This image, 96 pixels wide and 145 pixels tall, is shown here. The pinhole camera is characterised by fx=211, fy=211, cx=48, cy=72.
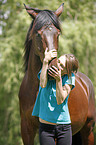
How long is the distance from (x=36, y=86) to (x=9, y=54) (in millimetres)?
3640

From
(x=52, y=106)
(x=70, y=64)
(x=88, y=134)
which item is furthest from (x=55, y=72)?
(x=88, y=134)

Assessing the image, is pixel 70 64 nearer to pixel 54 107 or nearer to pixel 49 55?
pixel 49 55

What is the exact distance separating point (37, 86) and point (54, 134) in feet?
Result: 2.57

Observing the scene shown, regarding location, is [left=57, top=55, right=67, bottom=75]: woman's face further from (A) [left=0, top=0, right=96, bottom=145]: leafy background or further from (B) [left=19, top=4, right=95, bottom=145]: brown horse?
(A) [left=0, top=0, right=96, bottom=145]: leafy background

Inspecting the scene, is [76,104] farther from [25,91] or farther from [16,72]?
[16,72]

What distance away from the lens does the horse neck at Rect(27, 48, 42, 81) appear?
→ 2.61m

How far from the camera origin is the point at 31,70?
2.73 m

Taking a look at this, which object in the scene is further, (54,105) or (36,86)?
(36,86)

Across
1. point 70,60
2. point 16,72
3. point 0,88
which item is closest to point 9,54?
point 16,72

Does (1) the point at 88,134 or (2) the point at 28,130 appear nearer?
(2) the point at 28,130

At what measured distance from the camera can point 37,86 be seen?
267 centimetres

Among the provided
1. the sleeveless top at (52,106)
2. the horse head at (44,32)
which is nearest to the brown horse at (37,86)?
the horse head at (44,32)

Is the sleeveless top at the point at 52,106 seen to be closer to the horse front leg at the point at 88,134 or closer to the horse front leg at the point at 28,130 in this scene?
the horse front leg at the point at 28,130

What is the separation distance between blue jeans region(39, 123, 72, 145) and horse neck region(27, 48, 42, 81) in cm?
79
